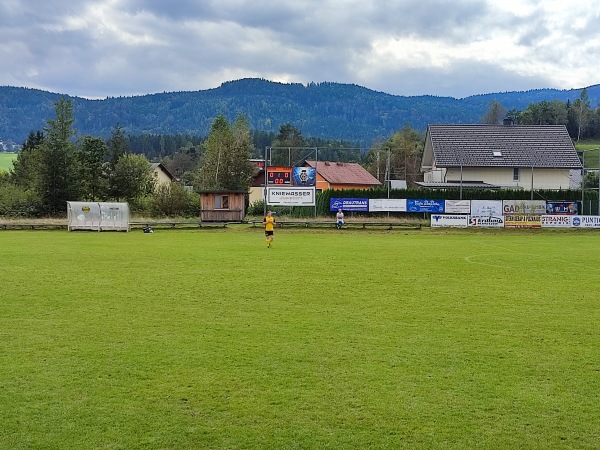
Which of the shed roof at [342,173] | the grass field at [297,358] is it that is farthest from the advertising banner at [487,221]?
the shed roof at [342,173]

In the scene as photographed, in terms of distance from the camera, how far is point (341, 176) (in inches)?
3029

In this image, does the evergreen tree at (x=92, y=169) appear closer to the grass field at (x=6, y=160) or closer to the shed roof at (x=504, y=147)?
the shed roof at (x=504, y=147)

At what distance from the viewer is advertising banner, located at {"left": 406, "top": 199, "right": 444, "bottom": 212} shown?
4722 centimetres

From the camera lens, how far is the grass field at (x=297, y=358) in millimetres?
7113

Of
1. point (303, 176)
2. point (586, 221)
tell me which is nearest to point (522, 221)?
point (586, 221)

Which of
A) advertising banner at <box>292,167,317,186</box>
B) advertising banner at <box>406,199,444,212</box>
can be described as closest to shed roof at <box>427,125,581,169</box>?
advertising banner at <box>406,199,444,212</box>

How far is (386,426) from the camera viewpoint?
722cm

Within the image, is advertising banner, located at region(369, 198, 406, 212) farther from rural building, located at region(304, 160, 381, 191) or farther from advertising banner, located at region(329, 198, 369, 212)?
rural building, located at region(304, 160, 381, 191)

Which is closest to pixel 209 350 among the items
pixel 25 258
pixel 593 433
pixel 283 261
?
pixel 593 433

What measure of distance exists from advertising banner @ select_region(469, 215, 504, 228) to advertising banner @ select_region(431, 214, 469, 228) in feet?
1.38

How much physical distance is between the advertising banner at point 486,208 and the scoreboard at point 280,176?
13.1 m

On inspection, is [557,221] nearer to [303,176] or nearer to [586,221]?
[586,221]

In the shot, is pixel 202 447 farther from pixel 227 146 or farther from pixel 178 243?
pixel 227 146

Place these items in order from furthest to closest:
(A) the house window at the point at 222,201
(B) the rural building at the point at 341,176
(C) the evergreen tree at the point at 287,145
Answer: (C) the evergreen tree at the point at 287,145, (B) the rural building at the point at 341,176, (A) the house window at the point at 222,201
